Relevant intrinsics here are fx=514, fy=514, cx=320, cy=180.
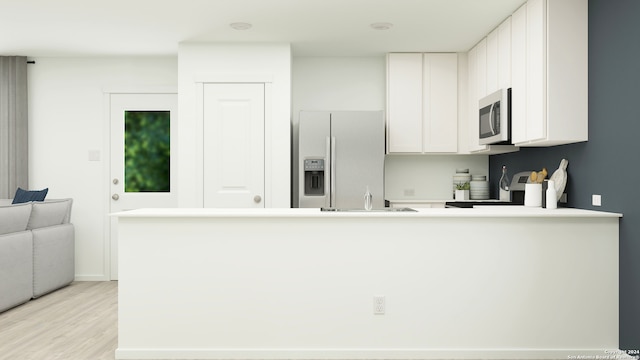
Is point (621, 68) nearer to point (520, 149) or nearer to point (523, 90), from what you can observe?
point (523, 90)

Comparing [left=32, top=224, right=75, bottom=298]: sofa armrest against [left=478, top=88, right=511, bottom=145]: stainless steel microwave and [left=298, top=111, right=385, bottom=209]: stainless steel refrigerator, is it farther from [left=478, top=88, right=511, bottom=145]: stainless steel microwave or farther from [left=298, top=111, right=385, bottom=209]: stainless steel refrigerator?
[left=478, top=88, right=511, bottom=145]: stainless steel microwave

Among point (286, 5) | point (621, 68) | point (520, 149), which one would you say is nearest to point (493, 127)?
point (520, 149)

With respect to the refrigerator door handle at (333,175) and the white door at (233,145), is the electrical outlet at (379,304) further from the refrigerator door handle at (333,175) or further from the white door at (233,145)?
the white door at (233,145)

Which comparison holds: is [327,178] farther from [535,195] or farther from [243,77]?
[535,195]

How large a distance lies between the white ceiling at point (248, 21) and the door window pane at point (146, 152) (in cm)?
72

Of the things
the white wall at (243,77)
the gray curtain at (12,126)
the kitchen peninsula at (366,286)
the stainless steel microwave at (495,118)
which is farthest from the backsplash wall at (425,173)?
the gray curtain at (12,126)

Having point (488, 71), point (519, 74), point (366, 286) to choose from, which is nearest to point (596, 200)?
point (519, 74)

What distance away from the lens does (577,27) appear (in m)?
3.38

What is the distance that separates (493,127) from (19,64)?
4848mm

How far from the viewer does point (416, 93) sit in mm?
5238

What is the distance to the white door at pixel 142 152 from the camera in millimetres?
5594

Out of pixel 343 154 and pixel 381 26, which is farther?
pixel 343 154

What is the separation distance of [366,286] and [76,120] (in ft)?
13.4

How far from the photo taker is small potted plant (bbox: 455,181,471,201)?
533 cm
